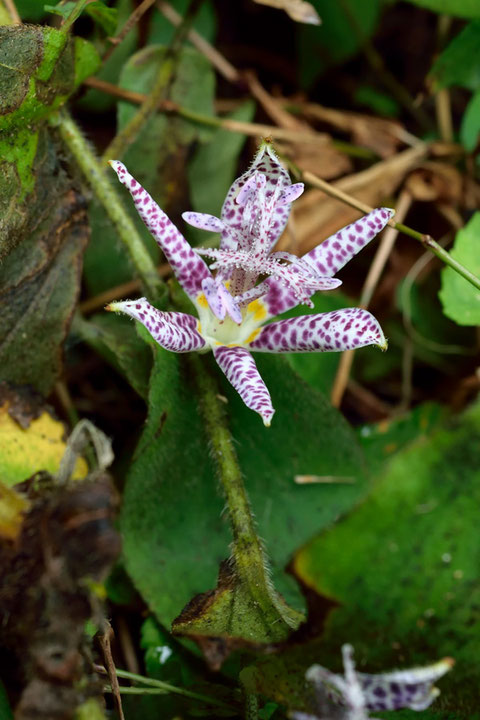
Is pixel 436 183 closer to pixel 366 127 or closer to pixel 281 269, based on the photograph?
pixel 366 127

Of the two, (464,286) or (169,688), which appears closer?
(169,688)

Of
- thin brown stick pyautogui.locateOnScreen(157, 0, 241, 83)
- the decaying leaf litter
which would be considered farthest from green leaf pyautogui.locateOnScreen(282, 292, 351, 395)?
thin brown stick pyautogui.locateOnScreen(157, 0, 241, 83)

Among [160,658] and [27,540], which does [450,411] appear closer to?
[160,658]

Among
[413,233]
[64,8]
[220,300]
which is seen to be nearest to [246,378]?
[220,300]

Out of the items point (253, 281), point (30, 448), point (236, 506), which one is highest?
point (253, 281)

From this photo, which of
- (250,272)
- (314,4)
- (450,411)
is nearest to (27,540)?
(250,272)

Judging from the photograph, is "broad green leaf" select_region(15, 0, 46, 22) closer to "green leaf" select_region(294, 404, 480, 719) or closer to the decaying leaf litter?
the decaying leaf litter

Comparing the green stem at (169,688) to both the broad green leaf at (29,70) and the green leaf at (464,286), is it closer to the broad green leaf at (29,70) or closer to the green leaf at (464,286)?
the green leaf at (464,286)

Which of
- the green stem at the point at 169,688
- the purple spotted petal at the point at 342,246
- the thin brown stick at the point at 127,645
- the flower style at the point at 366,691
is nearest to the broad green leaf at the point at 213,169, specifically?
the purple spotted petal at the point at 342,246
